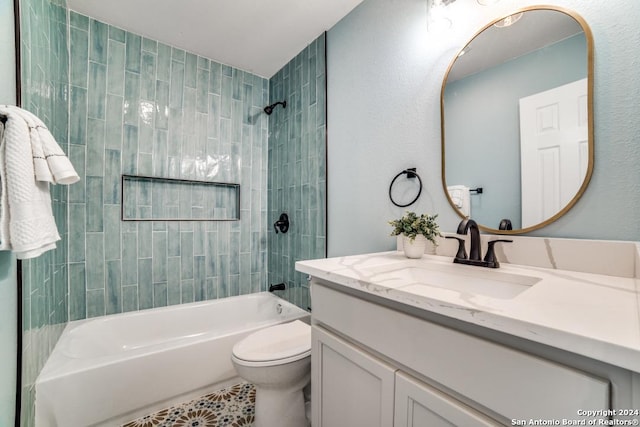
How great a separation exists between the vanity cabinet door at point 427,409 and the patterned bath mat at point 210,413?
1.17m

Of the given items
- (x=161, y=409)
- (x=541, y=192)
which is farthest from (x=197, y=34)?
(x=161, y=409)

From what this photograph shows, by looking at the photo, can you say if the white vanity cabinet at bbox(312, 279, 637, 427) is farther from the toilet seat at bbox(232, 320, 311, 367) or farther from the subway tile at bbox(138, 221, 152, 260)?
the subway tile at bbox(138, 221, 152, 260)

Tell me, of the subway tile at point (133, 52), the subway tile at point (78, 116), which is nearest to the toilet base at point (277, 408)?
the subway tile at point (78, 116)

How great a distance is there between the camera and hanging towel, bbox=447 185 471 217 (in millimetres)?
1144

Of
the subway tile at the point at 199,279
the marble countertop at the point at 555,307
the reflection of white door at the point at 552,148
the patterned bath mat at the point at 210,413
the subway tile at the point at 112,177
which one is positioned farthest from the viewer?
the subway tile at the point at 199,279

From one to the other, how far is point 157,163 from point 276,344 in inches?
65.4

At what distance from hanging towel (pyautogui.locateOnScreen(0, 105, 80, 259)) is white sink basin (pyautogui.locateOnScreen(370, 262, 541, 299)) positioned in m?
1.00

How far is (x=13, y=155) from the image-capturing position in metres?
0.74

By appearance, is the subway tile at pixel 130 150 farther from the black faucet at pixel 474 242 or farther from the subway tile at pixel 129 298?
the black faucet at pixel 474 242

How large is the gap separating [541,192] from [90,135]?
2.62 meters

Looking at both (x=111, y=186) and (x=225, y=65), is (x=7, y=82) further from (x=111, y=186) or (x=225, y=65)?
(x=225, y=65)

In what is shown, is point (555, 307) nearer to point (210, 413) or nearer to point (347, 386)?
point (347, 386)

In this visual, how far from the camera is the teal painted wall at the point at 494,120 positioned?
92 cm

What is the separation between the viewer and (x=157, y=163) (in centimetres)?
210
